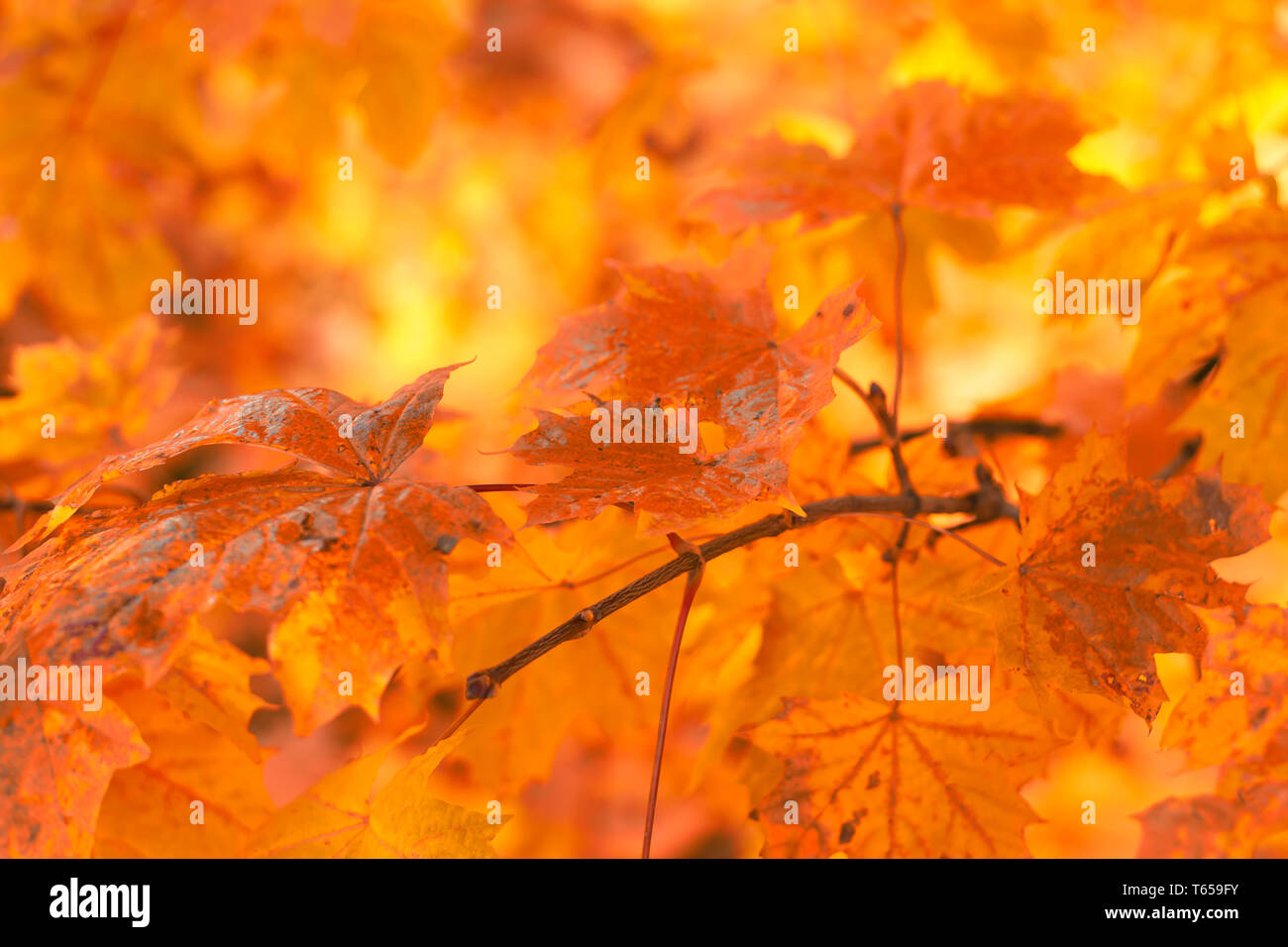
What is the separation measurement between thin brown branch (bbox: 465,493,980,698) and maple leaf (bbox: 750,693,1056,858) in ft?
0.41

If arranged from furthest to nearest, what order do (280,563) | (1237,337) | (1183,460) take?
1. (1183,460)
2. (1237,337)
3. (280,563)

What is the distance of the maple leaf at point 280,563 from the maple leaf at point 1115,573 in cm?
29

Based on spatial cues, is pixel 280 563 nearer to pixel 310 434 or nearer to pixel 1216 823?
pixel 310 434

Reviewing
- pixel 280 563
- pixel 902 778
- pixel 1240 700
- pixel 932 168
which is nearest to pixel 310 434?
pixel 280 563

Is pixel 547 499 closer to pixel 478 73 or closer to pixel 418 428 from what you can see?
pixel 418 428

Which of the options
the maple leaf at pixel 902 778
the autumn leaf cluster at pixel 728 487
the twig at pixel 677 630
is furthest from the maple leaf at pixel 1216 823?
the twig at pixel 677 630

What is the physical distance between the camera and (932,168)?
68 centimetres

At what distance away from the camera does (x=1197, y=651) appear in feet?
1.48

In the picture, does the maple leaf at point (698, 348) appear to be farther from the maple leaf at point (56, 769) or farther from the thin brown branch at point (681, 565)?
the maple leaf at point (56, 769)

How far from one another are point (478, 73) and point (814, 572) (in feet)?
4.84

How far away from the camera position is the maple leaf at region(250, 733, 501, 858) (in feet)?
1.52

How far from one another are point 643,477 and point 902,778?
0.91ft
